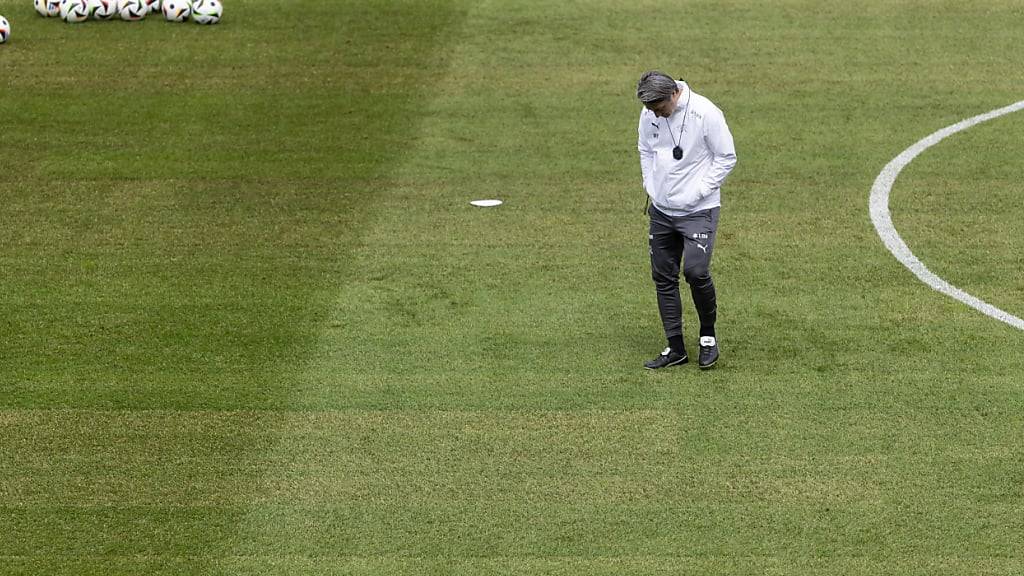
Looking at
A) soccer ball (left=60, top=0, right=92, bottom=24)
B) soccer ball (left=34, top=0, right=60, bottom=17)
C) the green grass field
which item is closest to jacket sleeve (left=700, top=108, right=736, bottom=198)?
the green grass field

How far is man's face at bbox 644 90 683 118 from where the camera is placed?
9297mm

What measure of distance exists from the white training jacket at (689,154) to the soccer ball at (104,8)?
10.3m

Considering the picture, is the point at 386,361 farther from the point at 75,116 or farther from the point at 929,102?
the point at 929,102

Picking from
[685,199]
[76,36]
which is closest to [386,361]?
[685,199]

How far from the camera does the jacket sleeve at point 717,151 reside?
949 centimetres

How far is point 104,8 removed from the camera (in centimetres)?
1766

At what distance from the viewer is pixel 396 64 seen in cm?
1638

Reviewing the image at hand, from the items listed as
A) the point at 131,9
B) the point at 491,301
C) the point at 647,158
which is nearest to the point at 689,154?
the point at 647,158

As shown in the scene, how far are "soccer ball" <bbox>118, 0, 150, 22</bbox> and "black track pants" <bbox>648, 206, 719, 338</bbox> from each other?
10.2 m

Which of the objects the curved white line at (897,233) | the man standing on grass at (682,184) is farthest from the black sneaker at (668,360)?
the curved white line at (897,233)

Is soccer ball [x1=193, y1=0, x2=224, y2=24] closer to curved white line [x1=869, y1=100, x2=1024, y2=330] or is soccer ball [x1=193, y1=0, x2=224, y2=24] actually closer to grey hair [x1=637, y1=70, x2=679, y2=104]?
curved white line [x1=869, y1=100, x2=1024, y2=330]

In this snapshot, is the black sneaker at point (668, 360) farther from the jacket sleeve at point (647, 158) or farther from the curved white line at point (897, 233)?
the curved white line at point (897, 233)

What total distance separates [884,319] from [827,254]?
1.30 meters

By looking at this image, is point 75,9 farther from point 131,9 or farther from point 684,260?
point 684,260
